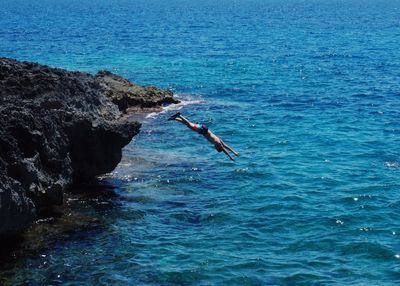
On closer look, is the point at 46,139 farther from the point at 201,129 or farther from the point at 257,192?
the point at 257,192

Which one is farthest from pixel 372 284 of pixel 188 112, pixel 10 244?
pixel 188 112

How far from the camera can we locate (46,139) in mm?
24812

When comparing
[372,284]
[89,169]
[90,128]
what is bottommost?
[372,284]

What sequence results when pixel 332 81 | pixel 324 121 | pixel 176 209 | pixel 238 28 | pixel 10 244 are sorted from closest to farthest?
pixel 10 244 < pixel 176 209 < pixel 324 121 < pixel 332 81 < pixel 238 28

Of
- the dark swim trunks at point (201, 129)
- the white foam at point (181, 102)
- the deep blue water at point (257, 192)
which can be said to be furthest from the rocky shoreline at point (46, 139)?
the white foam at point (181, 102)

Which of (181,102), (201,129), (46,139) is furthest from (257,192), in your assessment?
(181,102)

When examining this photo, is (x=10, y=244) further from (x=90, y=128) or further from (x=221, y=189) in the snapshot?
(x=221, y=189)

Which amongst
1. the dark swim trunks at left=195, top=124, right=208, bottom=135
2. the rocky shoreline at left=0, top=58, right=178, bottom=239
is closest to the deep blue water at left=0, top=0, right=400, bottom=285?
the rocky shoreline at left=0, top=58, right=178, bottom=239

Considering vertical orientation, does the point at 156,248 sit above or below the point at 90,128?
below

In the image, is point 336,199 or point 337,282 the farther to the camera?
point 336,199

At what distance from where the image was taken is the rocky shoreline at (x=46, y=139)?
72.1 ft

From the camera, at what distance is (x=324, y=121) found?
43.2m

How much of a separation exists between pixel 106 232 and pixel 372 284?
999 cm

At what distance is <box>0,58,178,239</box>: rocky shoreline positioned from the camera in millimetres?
21984
